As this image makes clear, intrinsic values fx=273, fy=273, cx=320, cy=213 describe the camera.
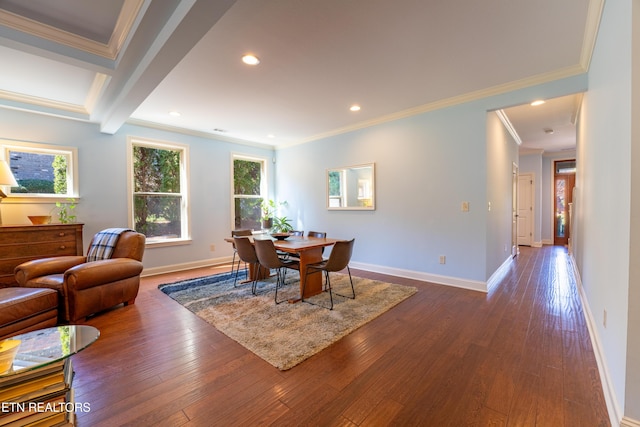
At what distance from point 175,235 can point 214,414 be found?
418 centimetres

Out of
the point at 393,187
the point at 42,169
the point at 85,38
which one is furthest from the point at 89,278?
the point at 393,187

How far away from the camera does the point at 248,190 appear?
20.0 ft

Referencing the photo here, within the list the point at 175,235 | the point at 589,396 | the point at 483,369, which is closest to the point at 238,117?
the point at 175,235

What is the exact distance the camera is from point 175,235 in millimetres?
5070

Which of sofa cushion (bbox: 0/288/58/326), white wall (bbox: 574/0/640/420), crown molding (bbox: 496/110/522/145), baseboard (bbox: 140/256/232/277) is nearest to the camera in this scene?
white wall (bbox: 574/0/640/420)

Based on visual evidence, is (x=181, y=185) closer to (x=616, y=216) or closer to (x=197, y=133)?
(x=197, y=133)

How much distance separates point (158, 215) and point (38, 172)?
1605mm

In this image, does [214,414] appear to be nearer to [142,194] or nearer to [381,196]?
[381,196]

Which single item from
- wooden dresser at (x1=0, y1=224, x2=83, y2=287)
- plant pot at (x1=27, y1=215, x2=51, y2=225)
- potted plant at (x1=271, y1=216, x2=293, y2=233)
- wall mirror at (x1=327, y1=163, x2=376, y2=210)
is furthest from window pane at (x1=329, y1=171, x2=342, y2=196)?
plant pot at (x1=27, y1=215, x2=51, y2=225)

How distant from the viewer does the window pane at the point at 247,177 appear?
5895mm

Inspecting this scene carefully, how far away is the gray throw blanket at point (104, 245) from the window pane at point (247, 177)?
261cm

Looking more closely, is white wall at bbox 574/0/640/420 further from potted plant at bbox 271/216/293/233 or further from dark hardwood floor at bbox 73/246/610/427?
potted plant at bbox 271/216/293/233

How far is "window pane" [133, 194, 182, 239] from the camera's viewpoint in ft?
15.3

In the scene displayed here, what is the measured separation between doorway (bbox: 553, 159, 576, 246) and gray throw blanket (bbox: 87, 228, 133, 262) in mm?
10006
